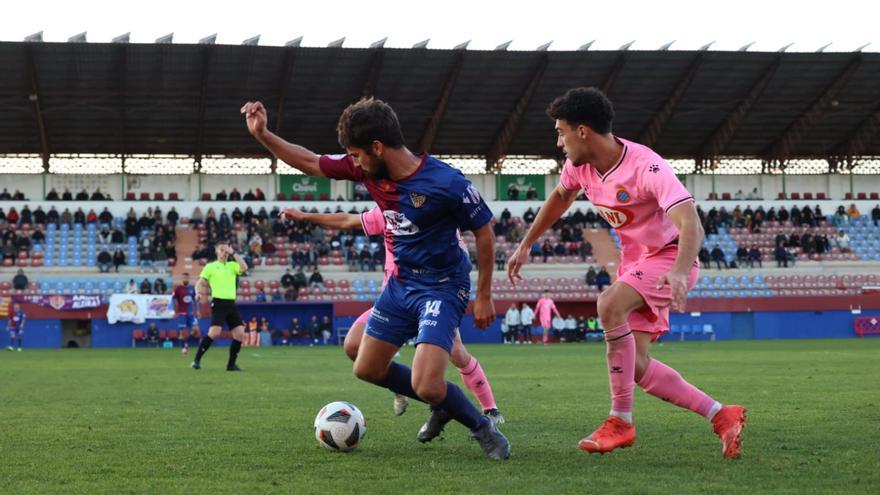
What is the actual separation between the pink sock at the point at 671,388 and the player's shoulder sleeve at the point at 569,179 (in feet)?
4.05

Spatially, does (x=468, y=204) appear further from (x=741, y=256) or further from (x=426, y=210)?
(x=741, y=256)

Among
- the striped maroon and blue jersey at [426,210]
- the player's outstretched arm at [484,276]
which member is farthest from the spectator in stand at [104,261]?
the player's outstretched arm at [484,276]

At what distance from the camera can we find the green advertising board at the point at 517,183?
5325 centimetres

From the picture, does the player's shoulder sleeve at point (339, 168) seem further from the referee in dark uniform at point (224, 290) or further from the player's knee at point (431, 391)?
the referee in dark uniform at point (224, 290)

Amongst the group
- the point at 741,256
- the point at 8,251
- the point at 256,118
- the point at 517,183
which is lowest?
the point at 256,118

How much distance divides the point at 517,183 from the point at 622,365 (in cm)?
4723

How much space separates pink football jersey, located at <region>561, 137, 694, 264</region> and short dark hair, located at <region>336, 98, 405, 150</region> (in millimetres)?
1237

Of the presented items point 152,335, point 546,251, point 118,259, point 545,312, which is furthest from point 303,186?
point 545,312

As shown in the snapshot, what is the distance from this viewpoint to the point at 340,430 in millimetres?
6754

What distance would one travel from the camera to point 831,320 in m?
41.4

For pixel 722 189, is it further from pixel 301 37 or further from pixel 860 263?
pixel 301 37

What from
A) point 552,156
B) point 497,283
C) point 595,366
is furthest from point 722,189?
point 595,366

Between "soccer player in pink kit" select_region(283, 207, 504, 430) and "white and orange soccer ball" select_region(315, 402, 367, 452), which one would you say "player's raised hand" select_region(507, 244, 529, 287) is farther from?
"white and orange soccer ball" select_region(315, 402, 367, 452)

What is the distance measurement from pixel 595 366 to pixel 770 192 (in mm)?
39540
